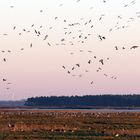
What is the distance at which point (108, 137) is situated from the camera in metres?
44.9

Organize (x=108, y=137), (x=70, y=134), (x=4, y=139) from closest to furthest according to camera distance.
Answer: (x=4, y=139), (x=108, y=137), (x=70, y=134)

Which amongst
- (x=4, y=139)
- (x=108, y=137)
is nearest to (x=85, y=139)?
(x=108, y=137)

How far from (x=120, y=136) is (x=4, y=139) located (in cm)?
866

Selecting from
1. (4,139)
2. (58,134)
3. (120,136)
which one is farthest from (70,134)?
(4,139)

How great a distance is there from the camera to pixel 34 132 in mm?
49250

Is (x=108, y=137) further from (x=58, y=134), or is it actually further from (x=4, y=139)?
(x=4, y=139)

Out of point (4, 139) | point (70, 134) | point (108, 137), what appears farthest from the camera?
point (70, 134)

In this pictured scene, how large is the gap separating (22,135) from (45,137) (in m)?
2.08

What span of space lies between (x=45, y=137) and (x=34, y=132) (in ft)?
16.2

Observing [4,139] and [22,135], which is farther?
[22,135]

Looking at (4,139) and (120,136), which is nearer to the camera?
(4,139)

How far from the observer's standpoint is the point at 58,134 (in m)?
47.7

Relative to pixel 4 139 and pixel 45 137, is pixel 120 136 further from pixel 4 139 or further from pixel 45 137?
pixel 4 139

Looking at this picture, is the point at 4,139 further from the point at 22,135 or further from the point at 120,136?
the point at 120,136
